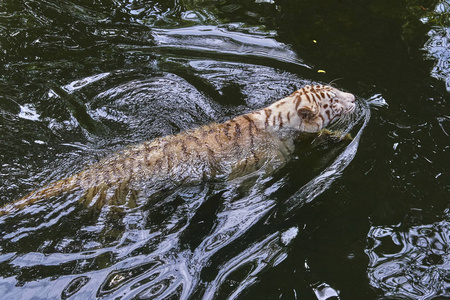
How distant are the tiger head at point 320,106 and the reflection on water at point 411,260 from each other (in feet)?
4.76

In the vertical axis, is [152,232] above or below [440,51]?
below

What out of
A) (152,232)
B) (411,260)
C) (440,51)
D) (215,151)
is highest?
(440,51)

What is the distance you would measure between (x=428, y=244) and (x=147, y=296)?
96.9 inches

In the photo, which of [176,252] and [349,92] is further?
[349,92]

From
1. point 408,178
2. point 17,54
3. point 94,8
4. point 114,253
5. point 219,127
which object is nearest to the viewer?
point 114,253

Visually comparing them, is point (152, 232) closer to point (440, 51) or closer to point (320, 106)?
point (320, 106)

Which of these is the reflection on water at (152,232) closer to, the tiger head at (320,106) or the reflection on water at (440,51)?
the tiger head at (320,106)

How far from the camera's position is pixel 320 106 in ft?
16.1

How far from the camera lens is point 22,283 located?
345 centimetres

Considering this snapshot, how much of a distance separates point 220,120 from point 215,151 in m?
0.86

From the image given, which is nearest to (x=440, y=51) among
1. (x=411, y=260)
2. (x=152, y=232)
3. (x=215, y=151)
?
(x=411, y=260)

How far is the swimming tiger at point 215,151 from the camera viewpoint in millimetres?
4102

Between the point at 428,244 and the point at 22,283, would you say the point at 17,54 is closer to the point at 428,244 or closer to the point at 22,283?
the point at 22,283

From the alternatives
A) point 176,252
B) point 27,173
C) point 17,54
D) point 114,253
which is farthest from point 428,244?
point 17,54
